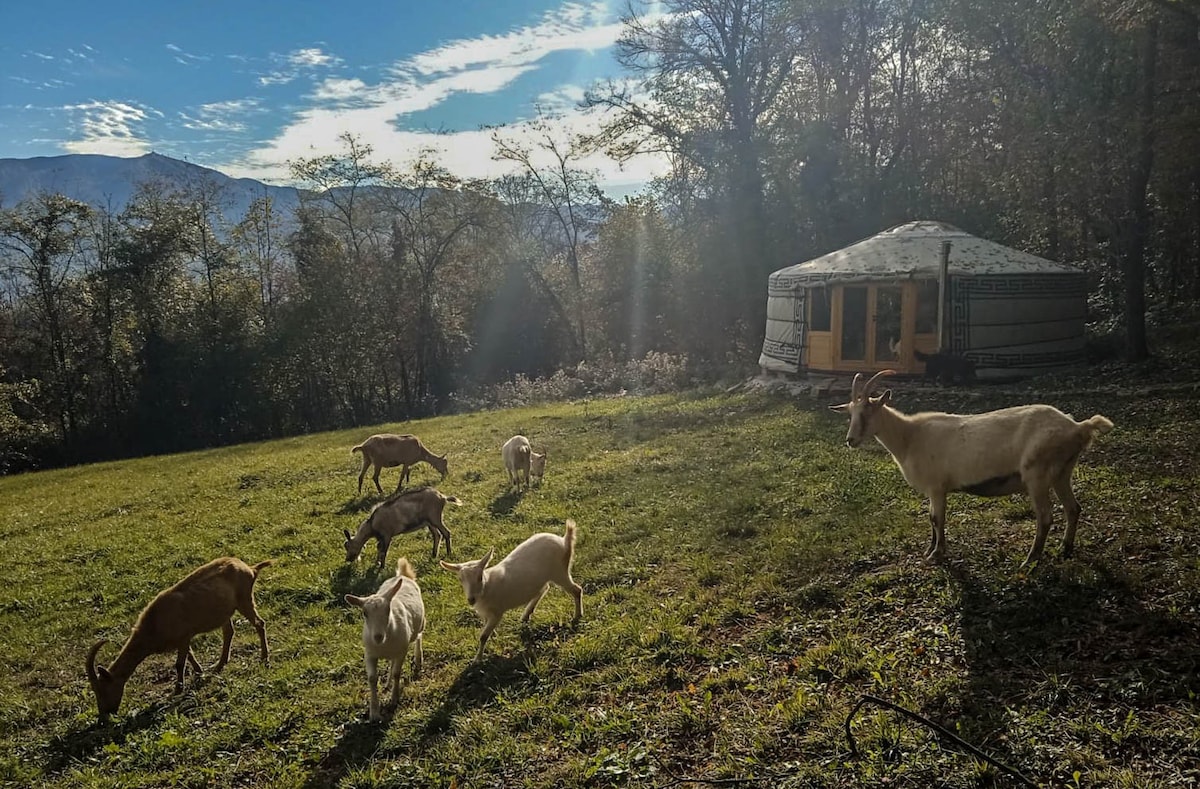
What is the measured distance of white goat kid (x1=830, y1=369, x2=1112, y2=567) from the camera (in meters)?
5.76

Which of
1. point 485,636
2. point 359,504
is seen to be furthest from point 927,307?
point 485,636

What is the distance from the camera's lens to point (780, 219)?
3062 centimetres

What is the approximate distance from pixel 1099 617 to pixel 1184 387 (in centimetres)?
1005

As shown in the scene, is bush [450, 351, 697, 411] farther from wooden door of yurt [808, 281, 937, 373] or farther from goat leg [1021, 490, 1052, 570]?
goat leg [1021, 490, 1052, 570]

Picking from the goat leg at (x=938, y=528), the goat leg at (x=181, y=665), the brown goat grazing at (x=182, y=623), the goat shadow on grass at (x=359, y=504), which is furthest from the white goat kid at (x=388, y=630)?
the goat shadow on grass at (x=359, y=504)

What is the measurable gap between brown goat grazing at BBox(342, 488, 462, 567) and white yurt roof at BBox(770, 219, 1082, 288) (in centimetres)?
1271

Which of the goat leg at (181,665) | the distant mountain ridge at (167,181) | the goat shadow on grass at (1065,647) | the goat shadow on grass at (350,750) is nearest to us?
the goat shadow on grass at (1065,647)

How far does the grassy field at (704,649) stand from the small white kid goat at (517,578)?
303 mm

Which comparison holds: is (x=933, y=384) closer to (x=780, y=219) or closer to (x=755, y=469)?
(x=755, y=469)

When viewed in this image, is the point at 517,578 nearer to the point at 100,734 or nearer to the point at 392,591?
the point at 392,591

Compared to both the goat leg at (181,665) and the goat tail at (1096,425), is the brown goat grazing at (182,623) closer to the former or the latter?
the goat leg at (181,665)

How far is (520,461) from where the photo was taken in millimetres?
11906

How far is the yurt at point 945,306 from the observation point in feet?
55.0

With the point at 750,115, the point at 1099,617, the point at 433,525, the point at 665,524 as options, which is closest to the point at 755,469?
the point at 665,524
